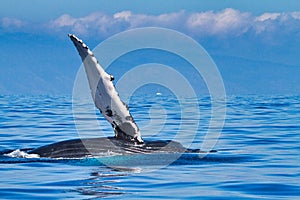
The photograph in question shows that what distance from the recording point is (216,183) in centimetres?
1127

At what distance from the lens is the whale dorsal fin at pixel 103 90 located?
539 inches

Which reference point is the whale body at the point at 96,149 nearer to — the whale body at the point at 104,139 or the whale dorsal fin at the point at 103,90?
the whale body at the point at 104,139

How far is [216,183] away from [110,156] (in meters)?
3.20

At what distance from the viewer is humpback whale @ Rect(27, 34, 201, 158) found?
1373cm

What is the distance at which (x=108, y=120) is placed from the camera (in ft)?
46.5

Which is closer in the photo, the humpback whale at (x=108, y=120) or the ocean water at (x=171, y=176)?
the ocean water at (x=171, y=176)

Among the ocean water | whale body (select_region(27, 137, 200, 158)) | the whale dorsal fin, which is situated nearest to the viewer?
the ocean water

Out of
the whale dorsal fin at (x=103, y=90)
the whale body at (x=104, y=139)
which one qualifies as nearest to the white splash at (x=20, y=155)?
the whale body at (x=104, y=139)

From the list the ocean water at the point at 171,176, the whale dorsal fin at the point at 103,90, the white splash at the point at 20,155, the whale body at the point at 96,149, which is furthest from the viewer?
the white splash at the point at 20,155

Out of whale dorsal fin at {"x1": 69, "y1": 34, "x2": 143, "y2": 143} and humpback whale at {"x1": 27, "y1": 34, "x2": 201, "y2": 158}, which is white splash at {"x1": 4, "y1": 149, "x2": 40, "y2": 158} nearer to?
humpback whale at {"x1": 27, "y1": 34, "x2": 201, "y2": 158}

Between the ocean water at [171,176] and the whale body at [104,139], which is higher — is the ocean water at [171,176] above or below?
below

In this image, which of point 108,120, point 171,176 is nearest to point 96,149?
point 108,120

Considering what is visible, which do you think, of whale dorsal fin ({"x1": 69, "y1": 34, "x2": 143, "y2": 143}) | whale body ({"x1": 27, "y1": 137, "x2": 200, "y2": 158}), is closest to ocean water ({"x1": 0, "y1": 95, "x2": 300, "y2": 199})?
whale body ({"x1": 27, "y1": 137, "x2": 200, "y2": 158})

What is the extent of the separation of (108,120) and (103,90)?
2.46ft
